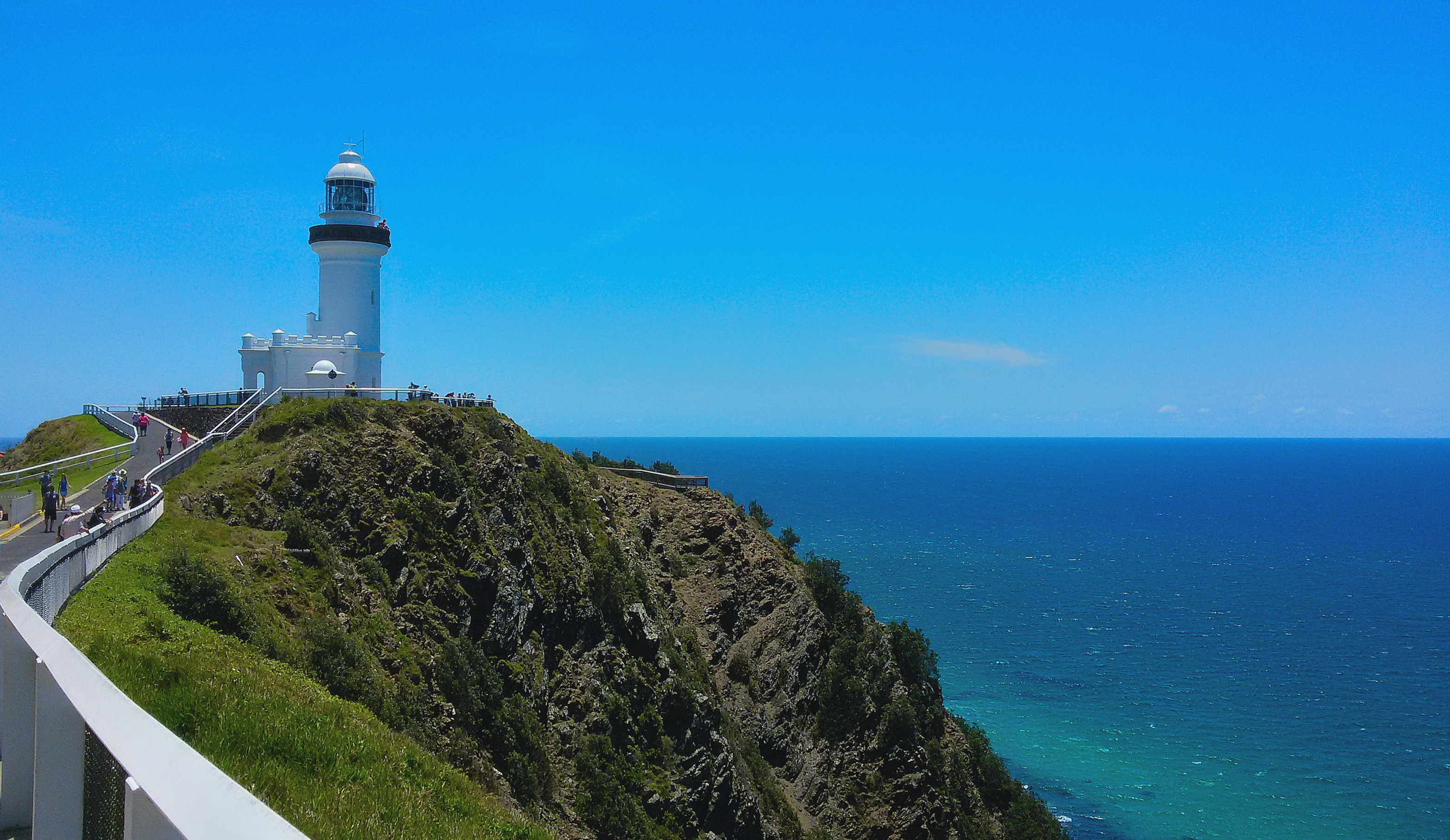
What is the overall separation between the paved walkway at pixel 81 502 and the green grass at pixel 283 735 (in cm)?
243

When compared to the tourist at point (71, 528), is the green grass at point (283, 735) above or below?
below

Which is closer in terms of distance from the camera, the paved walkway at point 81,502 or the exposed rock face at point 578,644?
the paved walkway at point 81,502

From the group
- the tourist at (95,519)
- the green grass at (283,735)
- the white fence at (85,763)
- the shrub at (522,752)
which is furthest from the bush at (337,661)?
the white fence at (85,763)

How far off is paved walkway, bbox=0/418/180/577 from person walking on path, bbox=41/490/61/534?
18cm

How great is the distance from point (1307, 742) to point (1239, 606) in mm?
36175

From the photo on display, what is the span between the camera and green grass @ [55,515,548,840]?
8.71 metres

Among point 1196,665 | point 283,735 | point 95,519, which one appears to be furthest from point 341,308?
point 1196,665

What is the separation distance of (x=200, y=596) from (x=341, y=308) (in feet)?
106

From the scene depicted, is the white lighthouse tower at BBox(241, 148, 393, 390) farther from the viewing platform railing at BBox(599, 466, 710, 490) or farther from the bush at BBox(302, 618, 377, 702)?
the bush at BBox(302, 618, 377, 702)


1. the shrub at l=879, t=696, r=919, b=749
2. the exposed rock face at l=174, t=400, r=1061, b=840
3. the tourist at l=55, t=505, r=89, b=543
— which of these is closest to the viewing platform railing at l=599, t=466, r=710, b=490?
the exposed rock face at l=174, t=400, r=1061, b=840

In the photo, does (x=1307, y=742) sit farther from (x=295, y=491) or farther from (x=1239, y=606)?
(x=295, y=491)

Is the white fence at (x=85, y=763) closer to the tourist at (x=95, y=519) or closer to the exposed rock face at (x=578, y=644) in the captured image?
the exposed rock face at (x=578, y=644)

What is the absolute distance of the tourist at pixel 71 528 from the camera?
21.0m

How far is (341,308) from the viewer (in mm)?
46906
